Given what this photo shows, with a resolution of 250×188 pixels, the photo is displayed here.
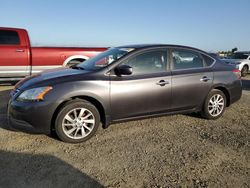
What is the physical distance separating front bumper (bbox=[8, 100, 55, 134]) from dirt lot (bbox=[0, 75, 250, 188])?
0.87ft

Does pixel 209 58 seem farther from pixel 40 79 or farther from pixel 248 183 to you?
pixel 40 79

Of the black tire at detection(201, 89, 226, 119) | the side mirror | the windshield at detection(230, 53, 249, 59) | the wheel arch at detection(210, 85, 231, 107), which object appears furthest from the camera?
the windshield at detection(230, 53, 249, 59)

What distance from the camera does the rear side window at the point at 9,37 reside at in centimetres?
778

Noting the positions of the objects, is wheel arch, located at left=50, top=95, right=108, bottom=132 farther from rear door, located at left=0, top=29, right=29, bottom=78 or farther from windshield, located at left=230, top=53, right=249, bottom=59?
windshield, located at left=230, top=53, right=249, bottom=59

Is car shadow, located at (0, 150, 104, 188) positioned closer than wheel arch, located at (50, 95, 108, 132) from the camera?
Yes

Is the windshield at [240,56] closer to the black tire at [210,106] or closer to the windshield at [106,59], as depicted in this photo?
the black tire at [210,106]

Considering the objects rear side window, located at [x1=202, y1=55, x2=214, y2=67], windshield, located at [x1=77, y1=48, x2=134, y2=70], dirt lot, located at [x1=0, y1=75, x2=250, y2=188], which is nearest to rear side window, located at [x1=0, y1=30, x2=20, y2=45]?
dirt lot, located at [x1=0, y1=75, x2=250, y2=188]

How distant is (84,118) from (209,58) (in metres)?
2.95

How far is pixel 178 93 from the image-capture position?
4.73 meters

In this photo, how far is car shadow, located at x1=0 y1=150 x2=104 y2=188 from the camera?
2881 millimetres

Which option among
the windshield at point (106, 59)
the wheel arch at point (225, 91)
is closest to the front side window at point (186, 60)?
the wheel arch at point (225, 91)

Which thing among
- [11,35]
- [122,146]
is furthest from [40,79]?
[11,35]

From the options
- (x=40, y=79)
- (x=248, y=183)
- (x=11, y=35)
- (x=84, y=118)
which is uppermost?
(x=11, y=35)

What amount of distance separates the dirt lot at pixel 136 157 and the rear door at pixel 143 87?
42 centimetres
